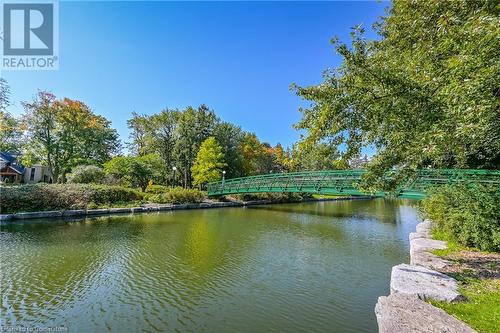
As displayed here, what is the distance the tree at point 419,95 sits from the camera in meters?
3.42

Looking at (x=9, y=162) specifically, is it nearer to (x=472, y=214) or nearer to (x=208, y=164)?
(x=208, y=164)

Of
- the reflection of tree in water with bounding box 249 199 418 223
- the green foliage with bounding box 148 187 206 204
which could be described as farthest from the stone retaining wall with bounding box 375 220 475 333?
the green foliage with bounding box 148 187 206 204

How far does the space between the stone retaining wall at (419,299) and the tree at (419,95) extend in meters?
1.83

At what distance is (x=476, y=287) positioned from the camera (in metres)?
4.35

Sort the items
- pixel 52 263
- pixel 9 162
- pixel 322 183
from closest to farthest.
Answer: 1. pixel 52 263
2. pixel 322 183
3. pixel 9 162

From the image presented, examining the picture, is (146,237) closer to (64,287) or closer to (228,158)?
(64,287)

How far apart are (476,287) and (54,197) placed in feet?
63.4

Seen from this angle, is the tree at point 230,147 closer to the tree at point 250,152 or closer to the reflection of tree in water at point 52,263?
the tree at point 250,152

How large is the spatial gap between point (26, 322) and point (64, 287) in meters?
1.47

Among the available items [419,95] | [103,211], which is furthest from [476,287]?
[103,211]

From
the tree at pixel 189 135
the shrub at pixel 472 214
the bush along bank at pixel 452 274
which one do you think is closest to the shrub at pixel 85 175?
the tree at pixel 189 135

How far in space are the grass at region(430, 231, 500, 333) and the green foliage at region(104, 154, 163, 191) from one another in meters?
24.1

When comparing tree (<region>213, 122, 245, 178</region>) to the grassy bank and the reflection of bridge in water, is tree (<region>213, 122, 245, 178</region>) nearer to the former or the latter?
the reflection of bridge in water

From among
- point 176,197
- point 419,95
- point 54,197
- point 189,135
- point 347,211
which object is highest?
point 189,135
